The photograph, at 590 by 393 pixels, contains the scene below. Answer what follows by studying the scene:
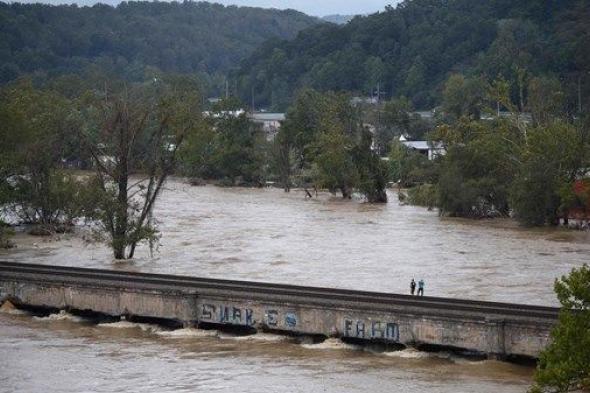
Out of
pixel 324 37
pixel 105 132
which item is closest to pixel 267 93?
pixel 324 37

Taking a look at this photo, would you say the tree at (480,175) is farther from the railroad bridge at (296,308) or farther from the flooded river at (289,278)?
the railroad bridge at (296,308)

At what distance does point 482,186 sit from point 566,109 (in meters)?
45.4

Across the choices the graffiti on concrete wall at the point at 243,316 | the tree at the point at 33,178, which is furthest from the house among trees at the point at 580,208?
the graffiti on concrete wall at the point at 243,316

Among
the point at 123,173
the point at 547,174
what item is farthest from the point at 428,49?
the point at 123,173

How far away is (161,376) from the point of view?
100 feet

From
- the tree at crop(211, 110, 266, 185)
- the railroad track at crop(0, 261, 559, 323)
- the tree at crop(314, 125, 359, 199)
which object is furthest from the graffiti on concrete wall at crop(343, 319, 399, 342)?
the tree at crop(211, 110, 266, 185)

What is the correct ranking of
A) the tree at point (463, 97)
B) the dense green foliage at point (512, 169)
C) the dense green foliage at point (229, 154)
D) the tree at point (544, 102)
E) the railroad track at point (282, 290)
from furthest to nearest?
Answer: 1. the tree at point (463, 97)
2. the dense green foliage at point (229, 154)
3. the tree at point (544, 102)
4. the dense green foliage at point (512, 169)
5. the railroad track at point (282, 290)

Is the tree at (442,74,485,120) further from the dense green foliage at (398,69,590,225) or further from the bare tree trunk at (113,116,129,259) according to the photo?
the bare tree trunk at (113,116,129,259)

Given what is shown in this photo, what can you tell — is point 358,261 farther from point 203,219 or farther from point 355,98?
point 355,98

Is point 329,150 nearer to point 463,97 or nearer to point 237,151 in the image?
point 237,151

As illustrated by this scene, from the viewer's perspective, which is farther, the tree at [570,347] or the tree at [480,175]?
the tree at [480,175]

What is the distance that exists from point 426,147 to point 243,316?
70309mm

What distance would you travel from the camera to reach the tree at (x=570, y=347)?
23406 millimetres

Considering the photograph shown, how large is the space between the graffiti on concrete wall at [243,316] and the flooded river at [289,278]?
466 millimetres
